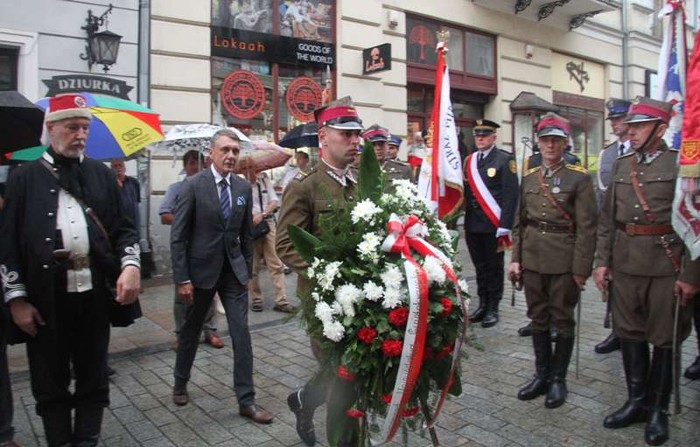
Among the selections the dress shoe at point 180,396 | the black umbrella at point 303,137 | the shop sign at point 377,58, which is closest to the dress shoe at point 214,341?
the dress shoe at point 180,396

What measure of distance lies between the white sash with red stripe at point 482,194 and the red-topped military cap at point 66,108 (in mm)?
4385

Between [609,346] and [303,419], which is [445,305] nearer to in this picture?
[303,419]

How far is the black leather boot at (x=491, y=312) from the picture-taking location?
6410mm

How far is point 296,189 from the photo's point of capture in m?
3.31

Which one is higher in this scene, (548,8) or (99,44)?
(548,8)

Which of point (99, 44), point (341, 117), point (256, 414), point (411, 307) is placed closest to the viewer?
point (411, 307)

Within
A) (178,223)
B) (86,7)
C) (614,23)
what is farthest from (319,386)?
(614,23)

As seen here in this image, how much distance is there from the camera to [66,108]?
322 centimetres

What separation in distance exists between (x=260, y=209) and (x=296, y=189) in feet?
13.0

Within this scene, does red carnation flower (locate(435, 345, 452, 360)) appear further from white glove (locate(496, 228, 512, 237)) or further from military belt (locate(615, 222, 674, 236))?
white glove (locate(496, 228, 512, 237))

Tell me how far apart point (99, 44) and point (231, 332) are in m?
5.90

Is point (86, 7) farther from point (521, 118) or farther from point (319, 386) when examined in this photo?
point (521, 118)

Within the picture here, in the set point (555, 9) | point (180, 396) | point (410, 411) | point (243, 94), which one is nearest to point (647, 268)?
point (410, 411)

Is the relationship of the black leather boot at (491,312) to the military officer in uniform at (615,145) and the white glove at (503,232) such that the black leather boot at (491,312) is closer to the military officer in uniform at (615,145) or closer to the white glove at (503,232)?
the white glove at (503,232)
